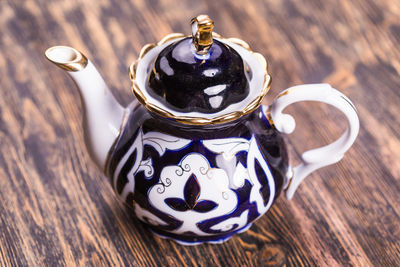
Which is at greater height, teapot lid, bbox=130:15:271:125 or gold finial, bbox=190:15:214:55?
gold finial, bbox=190:15:214:55

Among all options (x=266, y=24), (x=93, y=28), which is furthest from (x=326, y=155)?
(x=93, y=28)

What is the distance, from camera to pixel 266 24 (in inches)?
45.9

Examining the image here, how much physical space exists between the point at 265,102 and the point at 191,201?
39 centimetres

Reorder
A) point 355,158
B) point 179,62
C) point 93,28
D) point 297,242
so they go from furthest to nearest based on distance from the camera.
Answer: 1. point 93,28
2. point 355,158
3. point 297,242
4. point 179,62

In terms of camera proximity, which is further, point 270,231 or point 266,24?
point 266,24

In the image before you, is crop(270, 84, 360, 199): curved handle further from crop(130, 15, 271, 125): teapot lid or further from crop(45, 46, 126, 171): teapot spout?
crop(45, 46, 126, 171): teapot spout

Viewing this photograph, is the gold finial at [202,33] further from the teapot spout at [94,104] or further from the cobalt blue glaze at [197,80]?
the teapot spout at [94,104]

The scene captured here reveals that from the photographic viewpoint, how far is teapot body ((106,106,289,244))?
0.65 m

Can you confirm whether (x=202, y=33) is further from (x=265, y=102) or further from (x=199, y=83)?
(x=265, y=102)

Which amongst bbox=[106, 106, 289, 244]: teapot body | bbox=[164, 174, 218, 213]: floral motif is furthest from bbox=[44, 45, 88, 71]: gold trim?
bbox=[164, 174, 218, 213]: floral motif

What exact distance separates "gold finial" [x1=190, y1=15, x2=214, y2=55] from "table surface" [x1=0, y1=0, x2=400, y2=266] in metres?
0.35

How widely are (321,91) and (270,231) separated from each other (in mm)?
284

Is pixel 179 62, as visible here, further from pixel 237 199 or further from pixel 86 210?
pixel 86 210

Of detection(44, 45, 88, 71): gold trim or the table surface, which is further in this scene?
the table surface
